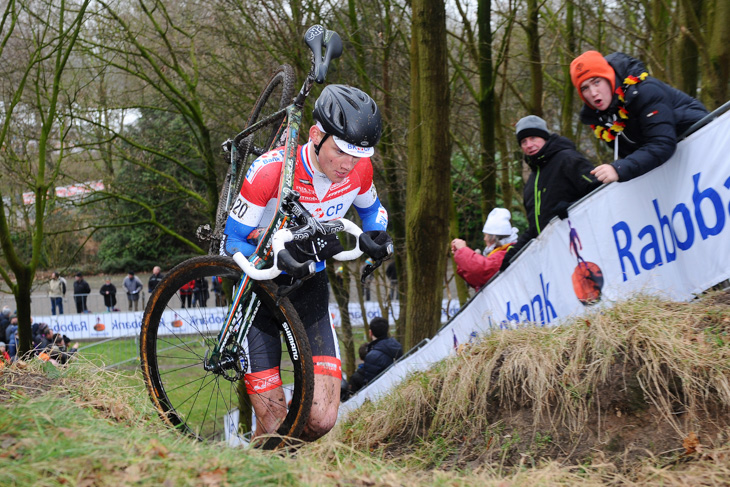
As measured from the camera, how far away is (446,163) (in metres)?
7.75

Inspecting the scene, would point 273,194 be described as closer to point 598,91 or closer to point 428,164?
point 598,91

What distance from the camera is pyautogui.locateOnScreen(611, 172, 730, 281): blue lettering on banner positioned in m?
4.30

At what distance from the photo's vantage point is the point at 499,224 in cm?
689

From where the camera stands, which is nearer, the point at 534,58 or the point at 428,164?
the point at 428,164

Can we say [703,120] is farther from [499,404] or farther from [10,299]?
[10,299]

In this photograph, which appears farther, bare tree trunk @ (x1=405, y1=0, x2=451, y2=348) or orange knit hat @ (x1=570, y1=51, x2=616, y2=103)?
bare tree trunk @ (x1=405, y1=0, x2=451, y2=348)

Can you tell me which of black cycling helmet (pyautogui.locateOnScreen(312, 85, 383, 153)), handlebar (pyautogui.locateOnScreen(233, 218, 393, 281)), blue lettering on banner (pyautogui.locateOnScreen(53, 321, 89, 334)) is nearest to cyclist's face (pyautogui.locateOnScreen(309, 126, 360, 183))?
black cycling helmet (pyautogui.locateOnScreen(312, 85, 383, 153))

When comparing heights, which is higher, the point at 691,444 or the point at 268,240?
the point at 268,240

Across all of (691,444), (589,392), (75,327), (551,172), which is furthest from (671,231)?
(75,327)

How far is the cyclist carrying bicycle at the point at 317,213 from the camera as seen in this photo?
4.29 m

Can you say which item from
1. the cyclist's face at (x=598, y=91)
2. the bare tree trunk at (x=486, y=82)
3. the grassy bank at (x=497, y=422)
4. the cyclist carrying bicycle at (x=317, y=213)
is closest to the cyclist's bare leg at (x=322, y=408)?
the cyclist carrying bicycle at (x=317, y=213)

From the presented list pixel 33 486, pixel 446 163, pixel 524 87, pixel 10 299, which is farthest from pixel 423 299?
pixel 10 299

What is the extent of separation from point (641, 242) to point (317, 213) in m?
2.20

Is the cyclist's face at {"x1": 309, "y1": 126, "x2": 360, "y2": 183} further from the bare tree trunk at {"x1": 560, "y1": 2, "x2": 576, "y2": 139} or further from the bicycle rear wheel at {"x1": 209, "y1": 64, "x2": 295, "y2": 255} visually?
the bare tree trunk at {"x1": 560, "y1": 2, "x2": 576, "y2": 139}
